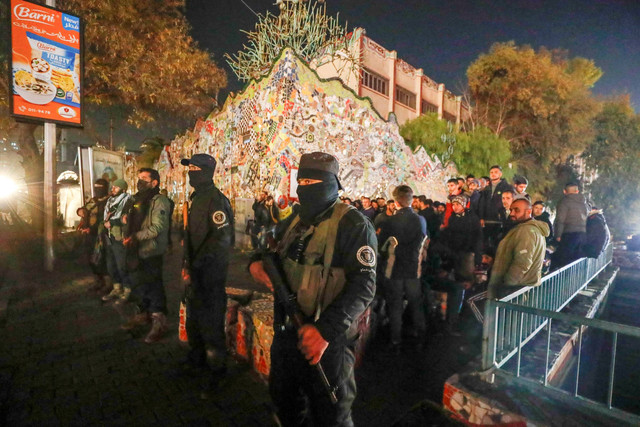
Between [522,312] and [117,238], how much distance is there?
17.3 ft

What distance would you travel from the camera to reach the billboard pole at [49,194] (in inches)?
322

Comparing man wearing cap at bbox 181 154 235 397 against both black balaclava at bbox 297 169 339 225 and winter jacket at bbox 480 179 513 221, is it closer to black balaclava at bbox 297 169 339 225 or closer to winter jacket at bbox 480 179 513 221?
black balaclava at bbox 297 169 339 225

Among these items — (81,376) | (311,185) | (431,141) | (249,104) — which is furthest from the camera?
(431,141)

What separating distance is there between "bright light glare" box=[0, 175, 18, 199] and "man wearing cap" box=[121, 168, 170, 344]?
21.3m

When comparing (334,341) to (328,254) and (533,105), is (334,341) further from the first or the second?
(533,105)

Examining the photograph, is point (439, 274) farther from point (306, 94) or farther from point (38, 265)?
point (38, 265)

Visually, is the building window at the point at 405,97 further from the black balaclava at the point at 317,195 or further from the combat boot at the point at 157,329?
the black balaclava at the point at 317,195

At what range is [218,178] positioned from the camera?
41.4ft

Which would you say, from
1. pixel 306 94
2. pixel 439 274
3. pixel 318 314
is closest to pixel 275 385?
pixel 318 314

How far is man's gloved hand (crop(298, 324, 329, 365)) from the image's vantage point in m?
1.85

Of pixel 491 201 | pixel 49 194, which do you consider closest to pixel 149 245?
pixel 491 201

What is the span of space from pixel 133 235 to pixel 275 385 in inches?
117

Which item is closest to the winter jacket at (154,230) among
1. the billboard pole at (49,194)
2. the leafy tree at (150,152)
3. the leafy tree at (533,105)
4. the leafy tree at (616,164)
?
the billboard pole at (49,194)

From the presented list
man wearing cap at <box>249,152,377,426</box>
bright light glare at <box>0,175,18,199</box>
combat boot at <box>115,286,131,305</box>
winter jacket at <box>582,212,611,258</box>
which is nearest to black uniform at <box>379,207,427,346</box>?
man wearing cap at <box>249,152,377,426</box>
